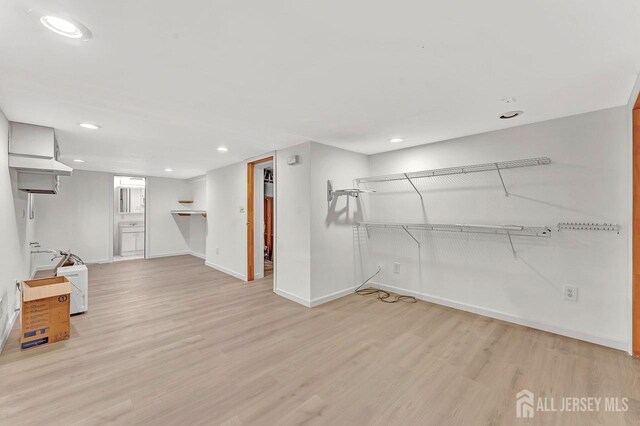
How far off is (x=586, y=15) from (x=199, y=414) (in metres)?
2.99

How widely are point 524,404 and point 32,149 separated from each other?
16.0ft

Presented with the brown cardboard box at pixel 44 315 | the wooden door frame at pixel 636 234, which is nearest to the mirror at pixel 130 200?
the brown cardboard box at pixel 44 315

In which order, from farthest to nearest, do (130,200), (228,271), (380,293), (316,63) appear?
(130,200)
(228,271)
(380,293)
(316,63)

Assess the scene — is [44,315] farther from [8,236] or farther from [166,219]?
[166,219]

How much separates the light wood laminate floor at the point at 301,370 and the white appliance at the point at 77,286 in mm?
171

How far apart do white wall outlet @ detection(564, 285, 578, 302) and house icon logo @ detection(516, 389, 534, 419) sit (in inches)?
51.1

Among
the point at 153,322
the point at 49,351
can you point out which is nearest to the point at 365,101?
the point at 153,322

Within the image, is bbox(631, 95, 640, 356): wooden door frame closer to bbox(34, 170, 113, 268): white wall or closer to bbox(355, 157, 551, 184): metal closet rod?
bbox(355, 157, 551, 184): metal closet rod

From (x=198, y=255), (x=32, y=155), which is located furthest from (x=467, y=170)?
(x=198, y=255)

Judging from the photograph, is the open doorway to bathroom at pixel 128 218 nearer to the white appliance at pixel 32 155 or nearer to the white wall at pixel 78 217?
the white wall at pixel 78 217

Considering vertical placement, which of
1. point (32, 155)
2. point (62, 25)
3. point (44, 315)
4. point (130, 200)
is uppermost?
point (62, 25)

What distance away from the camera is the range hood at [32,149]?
2.64 metres

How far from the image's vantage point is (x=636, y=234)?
84.7 inches

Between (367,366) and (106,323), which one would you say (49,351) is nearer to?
(106,323)
